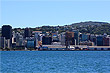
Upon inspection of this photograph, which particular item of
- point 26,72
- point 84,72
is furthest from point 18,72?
point 84,72

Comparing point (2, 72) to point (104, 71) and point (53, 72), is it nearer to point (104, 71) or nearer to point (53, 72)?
point (53, 72)

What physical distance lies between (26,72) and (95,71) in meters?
8.88

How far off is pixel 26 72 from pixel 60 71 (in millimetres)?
4361

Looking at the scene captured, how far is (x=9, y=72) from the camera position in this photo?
53.3 m

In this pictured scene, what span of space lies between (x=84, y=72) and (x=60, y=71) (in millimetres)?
3216

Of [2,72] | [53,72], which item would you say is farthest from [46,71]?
[2,72]

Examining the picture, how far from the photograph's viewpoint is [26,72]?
5362cm

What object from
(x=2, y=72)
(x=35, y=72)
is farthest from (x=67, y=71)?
(x=2, y=72)

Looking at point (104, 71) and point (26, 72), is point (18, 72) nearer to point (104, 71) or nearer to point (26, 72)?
point (26, 72)

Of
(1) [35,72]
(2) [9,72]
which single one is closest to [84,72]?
(1) [35,72]

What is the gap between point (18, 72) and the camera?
53.4m

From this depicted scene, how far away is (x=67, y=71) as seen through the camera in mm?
54656

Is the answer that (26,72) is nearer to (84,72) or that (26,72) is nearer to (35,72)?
(35,72)

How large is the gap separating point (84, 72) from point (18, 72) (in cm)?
824
